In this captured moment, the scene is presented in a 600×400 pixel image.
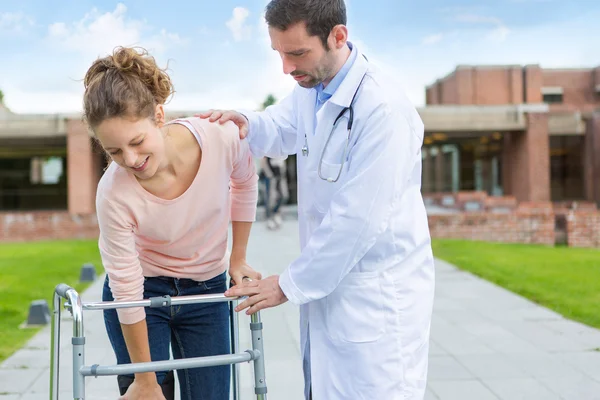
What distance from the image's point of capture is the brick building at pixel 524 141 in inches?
1162

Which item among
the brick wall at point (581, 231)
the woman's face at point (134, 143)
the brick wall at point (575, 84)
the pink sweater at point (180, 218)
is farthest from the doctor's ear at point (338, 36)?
the brick wall at point (575, 84)

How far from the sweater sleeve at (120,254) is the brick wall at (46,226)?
1834 centimetres

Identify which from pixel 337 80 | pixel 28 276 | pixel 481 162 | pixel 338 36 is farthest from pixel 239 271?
pixel 481 162

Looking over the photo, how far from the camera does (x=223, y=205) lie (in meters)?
2.59

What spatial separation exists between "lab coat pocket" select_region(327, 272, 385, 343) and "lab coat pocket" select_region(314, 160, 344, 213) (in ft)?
0.85

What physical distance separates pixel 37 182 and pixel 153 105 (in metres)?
41.1

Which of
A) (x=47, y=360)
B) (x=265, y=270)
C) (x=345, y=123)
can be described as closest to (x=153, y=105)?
(x=345, y=123)

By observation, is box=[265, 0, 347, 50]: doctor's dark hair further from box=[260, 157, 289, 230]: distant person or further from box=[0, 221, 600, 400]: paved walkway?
box=[260, 157, 289, 230]: distant person

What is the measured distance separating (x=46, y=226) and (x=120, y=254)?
19323 mm

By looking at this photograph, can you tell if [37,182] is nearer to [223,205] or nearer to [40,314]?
[40,314]

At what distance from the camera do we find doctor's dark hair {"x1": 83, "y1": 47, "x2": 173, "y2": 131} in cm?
221

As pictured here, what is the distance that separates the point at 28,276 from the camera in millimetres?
10953

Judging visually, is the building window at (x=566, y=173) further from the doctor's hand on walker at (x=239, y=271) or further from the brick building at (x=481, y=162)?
the doctor's hand on walker at (x=239, y=271)

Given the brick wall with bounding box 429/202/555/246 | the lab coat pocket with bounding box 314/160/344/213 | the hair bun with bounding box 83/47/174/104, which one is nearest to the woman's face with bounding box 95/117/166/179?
the hair bun with bounding box 83/47/174/104
